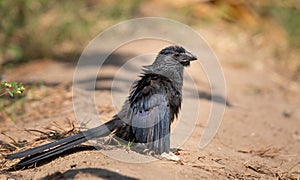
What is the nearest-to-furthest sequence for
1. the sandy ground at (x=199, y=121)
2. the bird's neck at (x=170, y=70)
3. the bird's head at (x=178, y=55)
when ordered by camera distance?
1. the sandy ground at (x=199, y=121)
2. the bird's neck at (x=170, y=70)
3. the bird's head at (x=178, y=55)

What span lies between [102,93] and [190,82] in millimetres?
1618

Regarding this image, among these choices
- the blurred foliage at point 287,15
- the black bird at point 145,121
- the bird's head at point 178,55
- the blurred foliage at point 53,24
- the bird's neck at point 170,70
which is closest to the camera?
the black bird at point 145,121

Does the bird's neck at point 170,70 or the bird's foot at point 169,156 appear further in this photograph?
the bird's neck at point 170,70

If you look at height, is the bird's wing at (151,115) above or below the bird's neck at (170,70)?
below

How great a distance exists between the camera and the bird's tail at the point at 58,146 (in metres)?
3.79

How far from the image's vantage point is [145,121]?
13.1 ft

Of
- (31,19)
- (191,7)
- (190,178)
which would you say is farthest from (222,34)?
(190,178)

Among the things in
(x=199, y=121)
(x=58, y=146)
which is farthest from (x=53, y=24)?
(x=58, y=146)

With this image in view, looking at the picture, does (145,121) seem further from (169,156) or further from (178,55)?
(178,55)

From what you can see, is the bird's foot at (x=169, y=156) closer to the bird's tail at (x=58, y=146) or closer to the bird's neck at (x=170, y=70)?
the bird's tail at (x=58, y=146)

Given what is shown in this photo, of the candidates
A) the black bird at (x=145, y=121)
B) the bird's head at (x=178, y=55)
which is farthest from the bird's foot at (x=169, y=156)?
the bird's head at (x=178, y=55)

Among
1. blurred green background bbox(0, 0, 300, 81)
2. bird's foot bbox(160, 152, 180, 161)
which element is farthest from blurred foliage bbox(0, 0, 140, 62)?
bird's foot bbox(160, 152, 180, 161)

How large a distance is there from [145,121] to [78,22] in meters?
5.13

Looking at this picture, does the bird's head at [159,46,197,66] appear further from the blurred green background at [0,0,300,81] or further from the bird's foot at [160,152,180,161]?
the blurred green background at [0,0,300,81]
